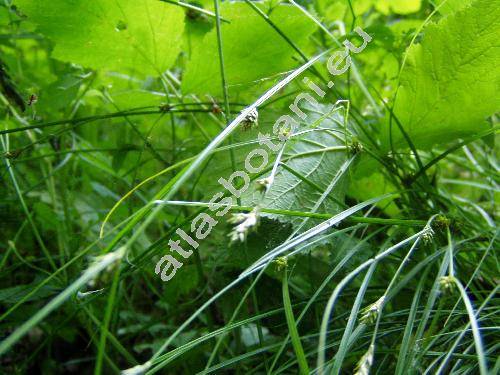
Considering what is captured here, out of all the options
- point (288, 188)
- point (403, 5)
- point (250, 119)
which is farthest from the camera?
point (403, 5)

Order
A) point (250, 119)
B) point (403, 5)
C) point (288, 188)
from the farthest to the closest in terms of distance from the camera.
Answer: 1. point (403, 5)
2. point (288, 188)
3. point (250, 119)

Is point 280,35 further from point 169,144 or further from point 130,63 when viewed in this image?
point 169,144

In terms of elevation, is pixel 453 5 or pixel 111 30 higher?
pixel 111 30

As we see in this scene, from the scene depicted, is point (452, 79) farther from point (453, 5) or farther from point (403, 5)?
point (403, 5)

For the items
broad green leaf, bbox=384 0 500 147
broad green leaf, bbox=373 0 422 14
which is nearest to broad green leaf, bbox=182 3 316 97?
broad green leaf, bbox=384 0 500 147

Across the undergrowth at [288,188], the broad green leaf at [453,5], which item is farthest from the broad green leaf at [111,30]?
the broad green leaf at [453,5]

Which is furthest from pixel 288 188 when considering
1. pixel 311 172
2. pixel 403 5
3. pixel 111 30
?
pixel 403 5
